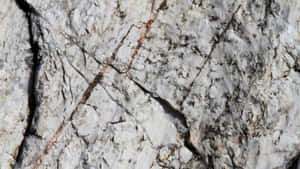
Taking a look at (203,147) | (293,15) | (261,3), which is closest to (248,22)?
(261,3)

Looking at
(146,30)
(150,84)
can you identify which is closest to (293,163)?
(150,84)

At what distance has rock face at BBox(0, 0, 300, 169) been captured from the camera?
231 cm

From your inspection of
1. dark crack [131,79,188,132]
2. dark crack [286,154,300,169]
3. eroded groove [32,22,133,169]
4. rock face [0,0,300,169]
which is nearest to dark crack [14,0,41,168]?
rock face [0,0,300,169]

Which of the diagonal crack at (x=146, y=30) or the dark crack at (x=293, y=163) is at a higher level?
the diagonal crack at (x=146, y=30)

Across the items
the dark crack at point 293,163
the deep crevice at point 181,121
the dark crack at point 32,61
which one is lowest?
the dark crack at point 293,163

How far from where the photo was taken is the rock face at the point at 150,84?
2312 millimetres

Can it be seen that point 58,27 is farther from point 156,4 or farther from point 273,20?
point 273,20

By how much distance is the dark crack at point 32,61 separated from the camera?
7.75 ft

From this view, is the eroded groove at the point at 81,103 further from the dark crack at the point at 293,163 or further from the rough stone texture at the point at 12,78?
the dark crack at the point at 293,163

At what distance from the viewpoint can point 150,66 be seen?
7.84 feet

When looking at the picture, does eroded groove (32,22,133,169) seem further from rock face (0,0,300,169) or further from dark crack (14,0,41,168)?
dark crack (14,0,41,168)

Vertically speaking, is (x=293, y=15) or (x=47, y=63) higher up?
(x=293, y=15)

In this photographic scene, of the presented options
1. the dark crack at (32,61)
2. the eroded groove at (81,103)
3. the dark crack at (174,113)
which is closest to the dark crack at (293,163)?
the dark crack at (174,113)

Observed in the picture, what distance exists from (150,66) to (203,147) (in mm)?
646
